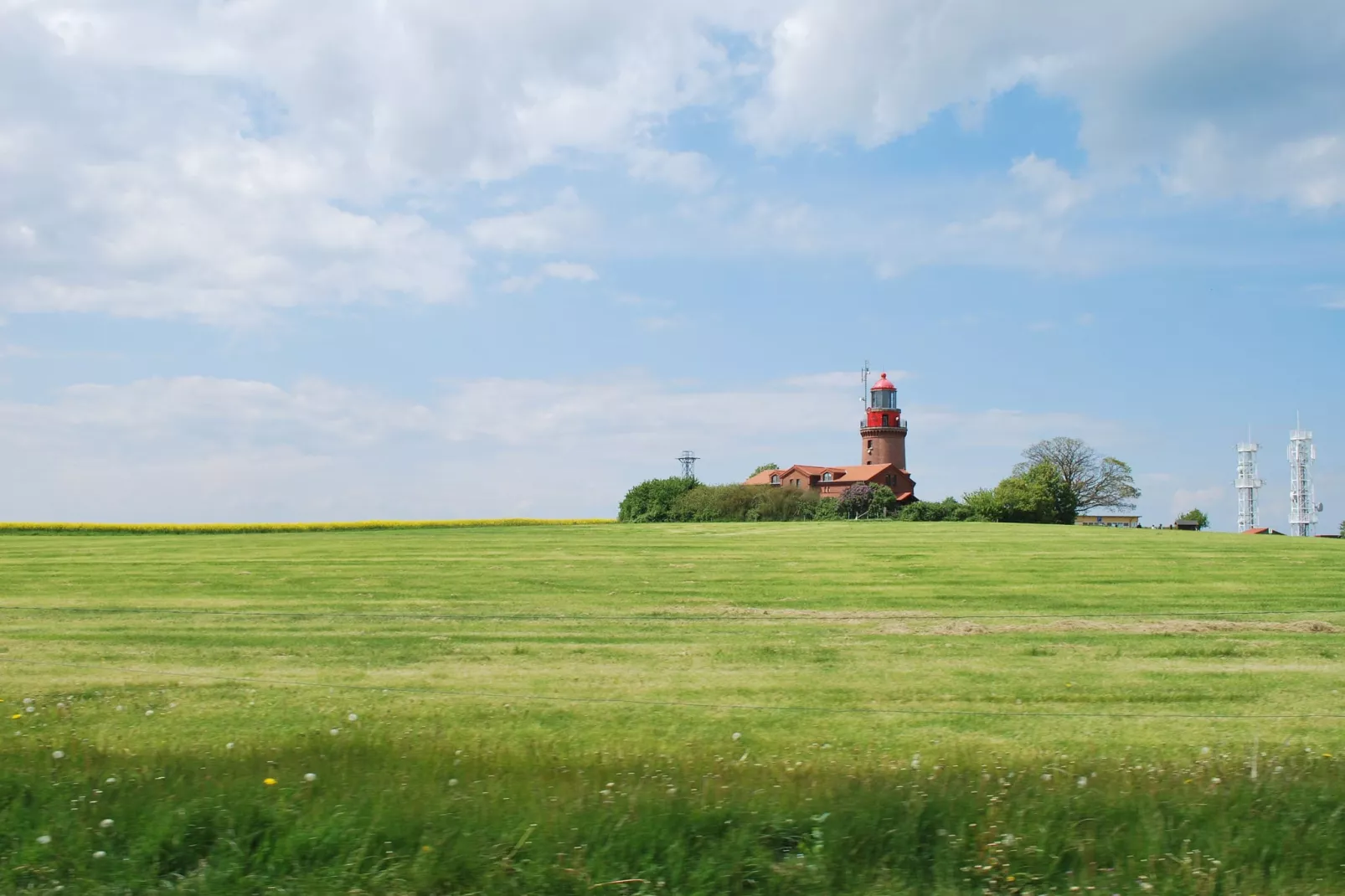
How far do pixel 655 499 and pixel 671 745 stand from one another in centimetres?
10225

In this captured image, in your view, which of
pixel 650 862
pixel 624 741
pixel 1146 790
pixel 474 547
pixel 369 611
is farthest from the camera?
pixel 474 547

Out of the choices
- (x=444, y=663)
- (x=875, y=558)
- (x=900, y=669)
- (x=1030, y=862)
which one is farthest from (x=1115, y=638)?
(x=875, y=558)

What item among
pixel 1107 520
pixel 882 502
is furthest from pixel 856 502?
pixel 1107 520

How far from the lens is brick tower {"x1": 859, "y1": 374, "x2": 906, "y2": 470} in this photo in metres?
130

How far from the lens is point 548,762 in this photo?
311 inches

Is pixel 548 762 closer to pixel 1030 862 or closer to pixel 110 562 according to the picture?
pixel 1030 862

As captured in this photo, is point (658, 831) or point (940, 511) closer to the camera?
point (658, 831)

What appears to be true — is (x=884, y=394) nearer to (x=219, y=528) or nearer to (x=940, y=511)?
Result: (x=940, y=511)

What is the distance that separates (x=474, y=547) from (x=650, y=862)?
39719mm

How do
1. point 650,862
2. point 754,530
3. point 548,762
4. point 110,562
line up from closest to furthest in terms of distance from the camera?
point 650,862, point 548,762, point 110,562, point 754,530

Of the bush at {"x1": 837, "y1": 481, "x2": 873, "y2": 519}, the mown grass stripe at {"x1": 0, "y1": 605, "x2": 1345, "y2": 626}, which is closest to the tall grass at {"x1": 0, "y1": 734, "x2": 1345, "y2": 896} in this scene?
the mown grass stripe at {"x1": 0, "y1": 605, "x2": 1345, "y2": 626}

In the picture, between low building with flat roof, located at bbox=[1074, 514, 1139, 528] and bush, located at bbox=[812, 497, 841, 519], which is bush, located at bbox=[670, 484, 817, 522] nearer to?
bush, located at bbox=[812, 497, 841, 519]

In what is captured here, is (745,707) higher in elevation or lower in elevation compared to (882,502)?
lower

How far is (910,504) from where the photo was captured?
96875 millimetres
